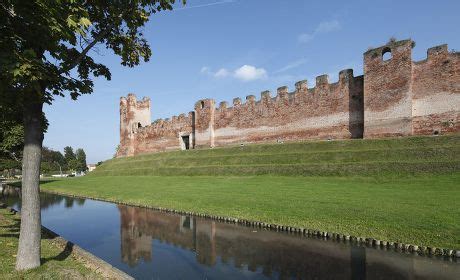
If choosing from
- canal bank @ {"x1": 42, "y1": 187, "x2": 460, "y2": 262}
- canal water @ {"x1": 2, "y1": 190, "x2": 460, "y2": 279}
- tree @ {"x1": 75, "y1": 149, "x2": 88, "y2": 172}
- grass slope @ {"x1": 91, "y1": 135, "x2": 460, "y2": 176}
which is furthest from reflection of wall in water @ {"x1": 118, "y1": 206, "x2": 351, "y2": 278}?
tree @ {"x1": 75, "y1": 149, "x2": 88, "y2": 172}

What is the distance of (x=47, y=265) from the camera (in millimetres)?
7648

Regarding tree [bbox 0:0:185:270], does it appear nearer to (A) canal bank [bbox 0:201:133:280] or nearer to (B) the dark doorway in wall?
(A) canal bank [bbox 0:201:133:280]

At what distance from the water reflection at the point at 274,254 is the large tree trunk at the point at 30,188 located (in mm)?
3429

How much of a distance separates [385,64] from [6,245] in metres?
25.1

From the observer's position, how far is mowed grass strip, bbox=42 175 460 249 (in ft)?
34.9

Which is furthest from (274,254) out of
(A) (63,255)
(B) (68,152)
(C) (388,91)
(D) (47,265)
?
(B) (68,152)

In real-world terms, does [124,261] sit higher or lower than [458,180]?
lower

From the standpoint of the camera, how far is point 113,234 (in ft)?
46.9

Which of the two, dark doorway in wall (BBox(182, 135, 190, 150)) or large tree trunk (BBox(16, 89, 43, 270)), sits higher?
dark doorway in wall (BBox(182, 135, 190, 150))

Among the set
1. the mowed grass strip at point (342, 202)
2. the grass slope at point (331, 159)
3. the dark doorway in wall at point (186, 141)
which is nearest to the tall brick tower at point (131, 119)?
the dark doorway in wall at point (186, 141)

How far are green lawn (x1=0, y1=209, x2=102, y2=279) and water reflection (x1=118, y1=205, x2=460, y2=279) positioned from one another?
221 centimetres

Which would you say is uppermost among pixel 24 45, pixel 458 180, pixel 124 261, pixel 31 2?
pixel 31 2

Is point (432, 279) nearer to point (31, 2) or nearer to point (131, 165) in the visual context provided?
point (31, 2)

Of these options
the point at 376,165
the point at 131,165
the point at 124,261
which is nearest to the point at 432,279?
the point at 124,261
